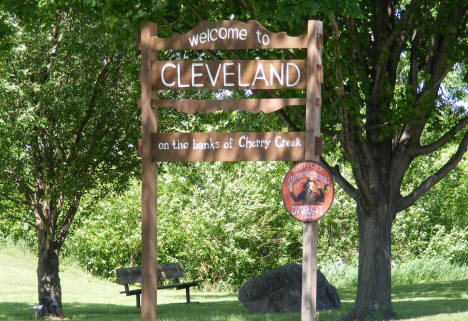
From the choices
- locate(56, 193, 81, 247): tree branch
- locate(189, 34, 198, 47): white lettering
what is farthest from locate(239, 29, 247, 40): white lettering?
locate(56, 193, 81, 247): tree branch

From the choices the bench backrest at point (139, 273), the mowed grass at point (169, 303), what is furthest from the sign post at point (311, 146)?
the bench backrest at point (139, 273)

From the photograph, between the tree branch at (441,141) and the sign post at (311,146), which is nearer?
the sign post at (311,146)

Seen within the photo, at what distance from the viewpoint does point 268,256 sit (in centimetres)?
2762

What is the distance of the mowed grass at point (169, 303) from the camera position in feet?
42.3

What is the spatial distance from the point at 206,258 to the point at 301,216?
19.5 metres

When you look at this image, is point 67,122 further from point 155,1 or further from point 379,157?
point 379,157

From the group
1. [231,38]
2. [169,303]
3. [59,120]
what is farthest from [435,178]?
[169,303]

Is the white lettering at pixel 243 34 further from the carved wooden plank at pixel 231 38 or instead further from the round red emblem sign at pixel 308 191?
the round red emblem sign at pixel 308 191

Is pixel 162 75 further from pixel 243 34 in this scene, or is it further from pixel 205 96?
pixel 205 96

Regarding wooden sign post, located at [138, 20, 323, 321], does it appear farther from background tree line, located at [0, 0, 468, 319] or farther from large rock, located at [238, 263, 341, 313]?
large rock, located at [238, 263, 341, 313]

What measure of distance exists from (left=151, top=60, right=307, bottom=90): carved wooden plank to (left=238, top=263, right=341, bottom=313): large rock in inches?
291

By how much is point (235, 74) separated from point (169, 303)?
11.3 metres

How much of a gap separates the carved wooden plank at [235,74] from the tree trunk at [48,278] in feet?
28.4

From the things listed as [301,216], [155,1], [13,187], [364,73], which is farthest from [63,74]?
[301,216]
